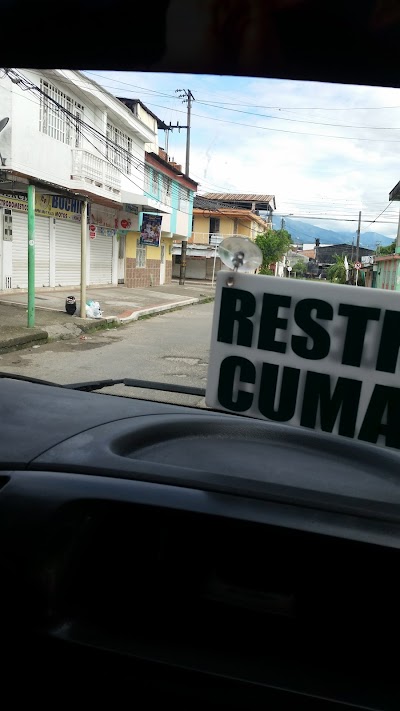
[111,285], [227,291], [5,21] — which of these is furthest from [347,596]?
[111,285]

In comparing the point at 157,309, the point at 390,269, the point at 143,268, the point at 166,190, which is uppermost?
the point at 166,190

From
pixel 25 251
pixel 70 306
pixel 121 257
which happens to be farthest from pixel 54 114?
pixel 121 257

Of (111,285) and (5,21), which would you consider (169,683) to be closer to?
(5,21)

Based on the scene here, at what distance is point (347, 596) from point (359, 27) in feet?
4.38

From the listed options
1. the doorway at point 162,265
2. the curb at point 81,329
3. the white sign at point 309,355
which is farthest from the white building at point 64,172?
the white sign at point 309,355

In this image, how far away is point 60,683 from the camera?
108cm

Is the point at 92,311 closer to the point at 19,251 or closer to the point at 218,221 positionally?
the point at 19,251

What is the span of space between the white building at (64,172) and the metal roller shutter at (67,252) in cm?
3

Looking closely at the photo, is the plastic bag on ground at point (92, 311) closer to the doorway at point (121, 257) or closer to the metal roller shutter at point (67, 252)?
the metal roller shutter at point (67, 252)

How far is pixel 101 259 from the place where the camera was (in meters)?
23.0

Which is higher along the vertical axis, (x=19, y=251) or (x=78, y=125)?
(x=78, y=125)

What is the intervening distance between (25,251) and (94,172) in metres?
3.29

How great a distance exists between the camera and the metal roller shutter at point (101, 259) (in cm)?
2206

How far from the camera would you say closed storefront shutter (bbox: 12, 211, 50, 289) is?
15914mm
